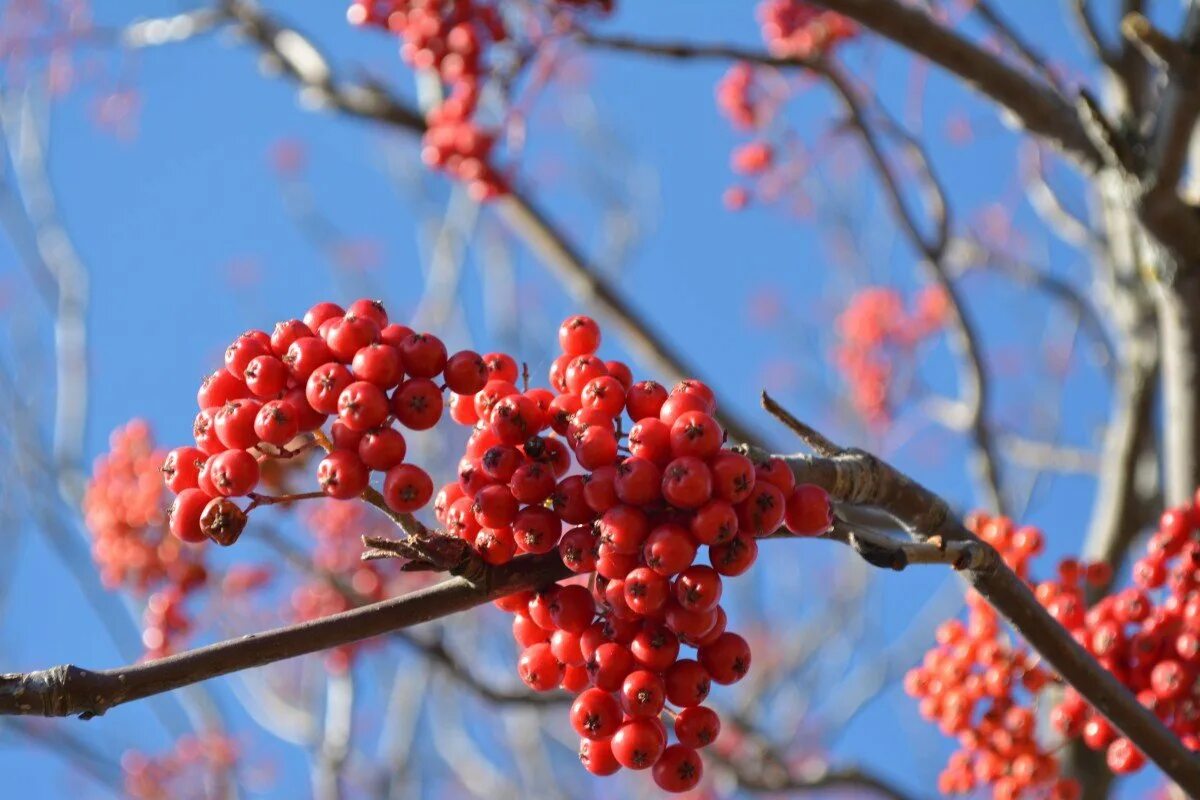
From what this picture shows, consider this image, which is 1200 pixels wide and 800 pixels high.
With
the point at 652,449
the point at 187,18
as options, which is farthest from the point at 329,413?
the point at 187,18

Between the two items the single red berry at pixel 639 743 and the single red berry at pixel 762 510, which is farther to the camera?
the single red berry at pixel 639 743

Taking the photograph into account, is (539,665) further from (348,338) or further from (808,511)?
(348,338)

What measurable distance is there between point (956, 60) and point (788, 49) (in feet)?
7.83

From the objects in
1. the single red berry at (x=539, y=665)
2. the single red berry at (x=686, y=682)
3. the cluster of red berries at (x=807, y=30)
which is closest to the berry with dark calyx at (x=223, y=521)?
the single red berry at (x=539, y=665)

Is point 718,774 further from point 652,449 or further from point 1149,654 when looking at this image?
point 652,449

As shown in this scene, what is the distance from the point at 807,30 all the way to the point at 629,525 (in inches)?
177

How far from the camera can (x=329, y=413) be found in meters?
2.08

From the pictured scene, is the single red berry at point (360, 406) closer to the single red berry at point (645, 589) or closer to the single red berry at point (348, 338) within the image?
the single red berry at point (348, 338)

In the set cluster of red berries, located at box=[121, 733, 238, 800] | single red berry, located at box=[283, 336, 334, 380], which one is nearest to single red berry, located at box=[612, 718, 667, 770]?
single red berry, located at box=[283, 336, 334, 380]

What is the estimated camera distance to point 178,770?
8766 millimetres

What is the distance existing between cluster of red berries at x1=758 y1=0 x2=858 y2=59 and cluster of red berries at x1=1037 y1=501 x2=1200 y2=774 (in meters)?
3.38

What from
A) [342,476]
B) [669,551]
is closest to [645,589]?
[669,551]

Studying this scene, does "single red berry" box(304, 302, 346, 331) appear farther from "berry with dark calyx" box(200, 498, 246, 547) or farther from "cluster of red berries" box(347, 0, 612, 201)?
"cluster of red berries" box(347, 0, 612, 201)

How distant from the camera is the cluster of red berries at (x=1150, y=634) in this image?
2.79m
